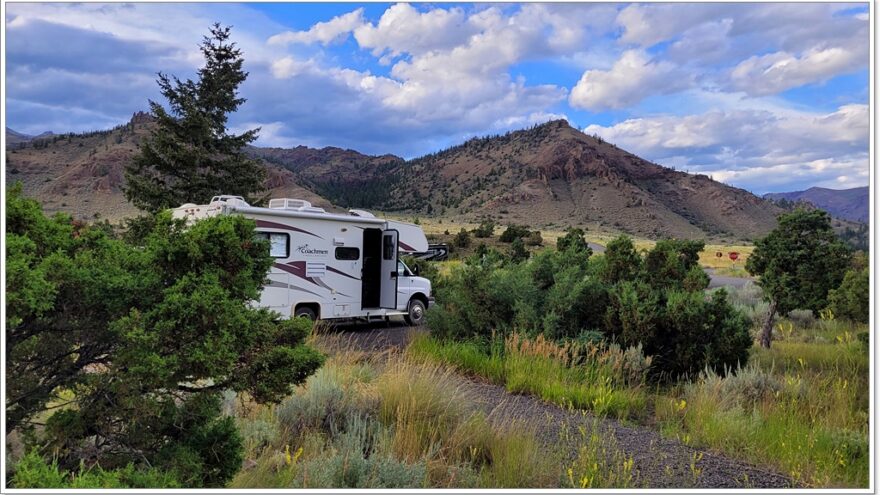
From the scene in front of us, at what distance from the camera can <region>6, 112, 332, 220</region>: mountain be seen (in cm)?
5169

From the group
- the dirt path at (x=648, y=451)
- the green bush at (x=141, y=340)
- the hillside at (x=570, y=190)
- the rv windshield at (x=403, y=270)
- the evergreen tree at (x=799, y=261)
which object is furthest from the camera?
the hillside at (x=570, y=190)

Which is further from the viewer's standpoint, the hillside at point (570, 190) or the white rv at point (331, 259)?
the hillside at point (570, 190)

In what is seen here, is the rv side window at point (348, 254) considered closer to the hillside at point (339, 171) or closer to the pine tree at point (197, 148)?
the pine tree at point (197, 148)

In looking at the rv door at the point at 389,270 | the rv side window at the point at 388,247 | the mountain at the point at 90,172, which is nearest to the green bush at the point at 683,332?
the rv door at the point at 389,270

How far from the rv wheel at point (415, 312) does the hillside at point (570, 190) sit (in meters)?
58.0

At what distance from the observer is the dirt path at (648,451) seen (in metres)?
4.13

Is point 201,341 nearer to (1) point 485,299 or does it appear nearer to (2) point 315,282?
(1) point 485,299

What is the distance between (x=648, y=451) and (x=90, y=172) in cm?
6225

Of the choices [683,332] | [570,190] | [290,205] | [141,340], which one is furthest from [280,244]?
[570,190]

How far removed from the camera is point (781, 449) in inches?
183

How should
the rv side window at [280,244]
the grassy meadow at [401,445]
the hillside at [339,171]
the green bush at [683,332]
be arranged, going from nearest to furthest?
the grassy meadow at [401,445] → the green bush at [683,332] → the rv side window at [280,244] → the hillside at [339,171]

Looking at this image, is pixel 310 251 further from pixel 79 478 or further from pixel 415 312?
pixel 79 478

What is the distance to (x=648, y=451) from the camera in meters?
4.71

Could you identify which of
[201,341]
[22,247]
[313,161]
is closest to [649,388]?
[201,341]
